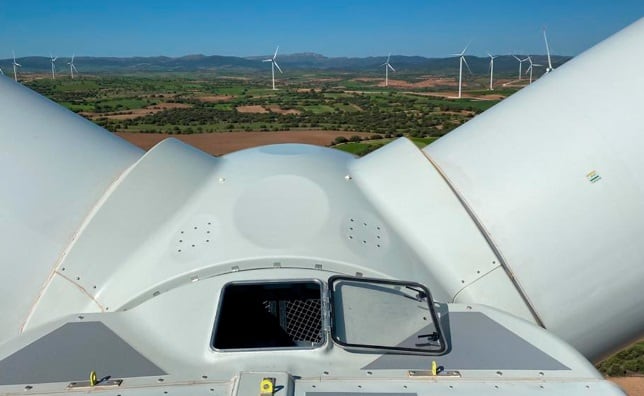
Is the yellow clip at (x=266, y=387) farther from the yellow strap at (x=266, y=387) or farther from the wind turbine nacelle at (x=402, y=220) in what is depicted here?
the wind turbine nacelle at (x=402, y=220)

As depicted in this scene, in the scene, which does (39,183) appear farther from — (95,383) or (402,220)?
(402,220)

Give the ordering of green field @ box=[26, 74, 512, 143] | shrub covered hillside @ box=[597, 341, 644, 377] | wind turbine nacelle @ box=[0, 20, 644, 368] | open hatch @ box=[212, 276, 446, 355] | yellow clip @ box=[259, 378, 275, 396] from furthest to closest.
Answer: green field @ box=[26, 74, 512, 143] < shrub covered hillside @ box=[597, 341, 644, 377] < wind turbine nacelle @ box=[0, 20, 644, 368] < open hatch @ box=[212, 276, 446, 355] < yellow clip @ box=[259, 378, 275, 396]

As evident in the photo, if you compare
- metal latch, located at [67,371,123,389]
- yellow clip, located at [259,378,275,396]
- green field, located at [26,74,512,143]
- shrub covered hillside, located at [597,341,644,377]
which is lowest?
shrub covered hillside, located at [597,341,644,377]

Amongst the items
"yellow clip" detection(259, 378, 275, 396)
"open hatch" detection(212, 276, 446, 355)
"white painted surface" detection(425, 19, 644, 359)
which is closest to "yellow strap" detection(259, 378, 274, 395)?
"yellow clip" detection(259, 378, 275, 396)

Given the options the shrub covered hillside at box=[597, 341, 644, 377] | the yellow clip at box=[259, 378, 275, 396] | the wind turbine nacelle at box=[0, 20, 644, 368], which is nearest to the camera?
the yellow clip at box=[259, 378, 275, 396]

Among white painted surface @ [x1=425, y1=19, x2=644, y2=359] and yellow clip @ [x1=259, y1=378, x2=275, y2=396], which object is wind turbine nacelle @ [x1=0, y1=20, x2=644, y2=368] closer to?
white painted surface @ [x1=425, y1=19, x2=644, y2=359]

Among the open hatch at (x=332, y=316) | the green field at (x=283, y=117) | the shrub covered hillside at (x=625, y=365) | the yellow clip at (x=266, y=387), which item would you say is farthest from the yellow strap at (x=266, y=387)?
the green field at (x=283, y=117)

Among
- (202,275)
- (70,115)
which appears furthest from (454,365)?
(70,115)
